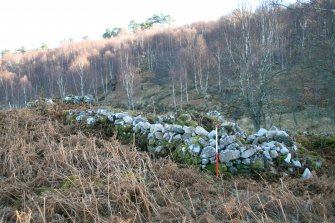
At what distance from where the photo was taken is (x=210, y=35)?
179 ft

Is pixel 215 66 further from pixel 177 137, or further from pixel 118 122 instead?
pixel 177 137

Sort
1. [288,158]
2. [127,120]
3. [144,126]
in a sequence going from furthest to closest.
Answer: [127,120] → [144,126] → [288,158]

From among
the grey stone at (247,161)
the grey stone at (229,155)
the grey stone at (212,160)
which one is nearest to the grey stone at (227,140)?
the grey stone at (229,155)

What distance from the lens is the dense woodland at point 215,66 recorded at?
52.9 ft

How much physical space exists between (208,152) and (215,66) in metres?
33.0

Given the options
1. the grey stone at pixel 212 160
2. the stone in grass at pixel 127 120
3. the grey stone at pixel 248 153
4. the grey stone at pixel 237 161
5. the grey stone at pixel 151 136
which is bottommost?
the grey stone at pixel 237 161

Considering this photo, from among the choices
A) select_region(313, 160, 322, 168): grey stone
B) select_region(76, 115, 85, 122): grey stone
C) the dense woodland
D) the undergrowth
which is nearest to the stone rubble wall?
select_region(313, 160, 322, 168): grey stone

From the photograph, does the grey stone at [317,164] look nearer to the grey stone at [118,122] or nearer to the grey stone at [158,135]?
the grey stone at [158,135]

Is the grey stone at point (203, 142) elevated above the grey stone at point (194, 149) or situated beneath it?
elevated above

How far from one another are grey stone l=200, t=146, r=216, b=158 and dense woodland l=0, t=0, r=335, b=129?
25.7 ft

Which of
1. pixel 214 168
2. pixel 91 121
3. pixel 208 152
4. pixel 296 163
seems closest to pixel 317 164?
pixel 296 163

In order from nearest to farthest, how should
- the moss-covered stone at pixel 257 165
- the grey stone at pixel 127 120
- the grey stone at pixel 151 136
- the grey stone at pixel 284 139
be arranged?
the moss-covered stone at pixel 257 165, the grey stone at pixel 284 139, the grey stone at pixel 151 136, the grey stone at pixel 127 120

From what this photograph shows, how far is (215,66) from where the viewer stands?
38.2 meters

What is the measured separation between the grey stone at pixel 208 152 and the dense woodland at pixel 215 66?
7.83 meters
